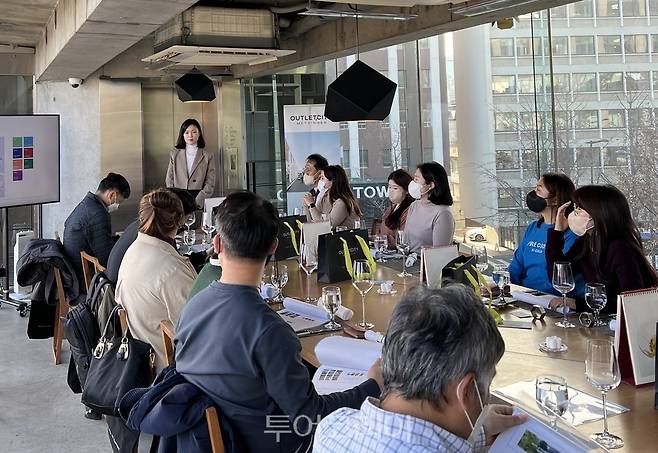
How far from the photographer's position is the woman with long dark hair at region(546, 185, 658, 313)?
3098 mm

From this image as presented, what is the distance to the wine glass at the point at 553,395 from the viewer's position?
Answer: 1.76 metres

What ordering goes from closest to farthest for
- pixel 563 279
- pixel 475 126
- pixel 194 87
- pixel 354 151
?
pixel 563 279, pixel 475 126, pixel 194 87, pixel 354 151

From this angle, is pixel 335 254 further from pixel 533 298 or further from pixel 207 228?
pixel 207 228

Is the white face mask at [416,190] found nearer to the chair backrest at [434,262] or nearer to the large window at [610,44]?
the chair backrest at [434,262]

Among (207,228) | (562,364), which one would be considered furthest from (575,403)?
(207,228)

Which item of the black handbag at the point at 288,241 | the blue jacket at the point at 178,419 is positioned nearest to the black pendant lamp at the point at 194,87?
the black handbag at the point at 288,241

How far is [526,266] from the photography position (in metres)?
4.20

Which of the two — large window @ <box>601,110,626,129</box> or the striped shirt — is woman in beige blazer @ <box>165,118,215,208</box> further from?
the striped shirt

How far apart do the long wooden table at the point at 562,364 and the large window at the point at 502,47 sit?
4436 mm

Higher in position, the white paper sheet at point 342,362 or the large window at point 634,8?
the large window at point 634,8

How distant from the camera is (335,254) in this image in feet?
13.6

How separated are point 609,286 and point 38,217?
7.77 m

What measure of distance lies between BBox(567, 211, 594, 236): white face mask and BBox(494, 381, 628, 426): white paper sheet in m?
1.35

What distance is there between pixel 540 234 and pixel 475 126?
417 centimetres
